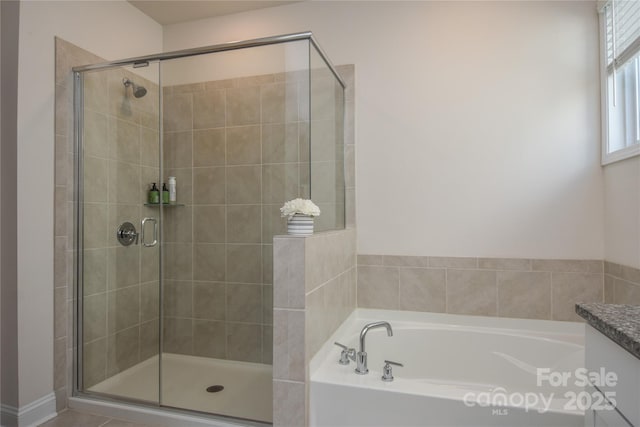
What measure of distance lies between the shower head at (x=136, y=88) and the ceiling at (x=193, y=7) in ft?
2.53

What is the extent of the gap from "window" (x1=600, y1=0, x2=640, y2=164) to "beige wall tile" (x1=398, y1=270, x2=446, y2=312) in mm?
1143

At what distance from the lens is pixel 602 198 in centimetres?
209

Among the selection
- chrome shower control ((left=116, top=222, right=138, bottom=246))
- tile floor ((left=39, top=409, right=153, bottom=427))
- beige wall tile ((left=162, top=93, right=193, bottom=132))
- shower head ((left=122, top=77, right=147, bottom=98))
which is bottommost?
tile floor ((left=39, top=409, right=153, bottom=427))

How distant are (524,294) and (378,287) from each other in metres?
0.87

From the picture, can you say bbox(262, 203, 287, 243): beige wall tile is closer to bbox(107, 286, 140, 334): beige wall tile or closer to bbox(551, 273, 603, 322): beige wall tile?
bbox(107, 286, 140, 334): beige wall tile

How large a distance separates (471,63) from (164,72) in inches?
73.4

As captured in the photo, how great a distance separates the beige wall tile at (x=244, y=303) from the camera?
2230mm

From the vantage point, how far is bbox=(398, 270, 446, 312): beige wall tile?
233 cm

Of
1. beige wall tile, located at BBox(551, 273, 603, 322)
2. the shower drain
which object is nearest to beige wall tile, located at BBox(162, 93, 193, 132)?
the shower drain

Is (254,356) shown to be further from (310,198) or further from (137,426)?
(310,198)

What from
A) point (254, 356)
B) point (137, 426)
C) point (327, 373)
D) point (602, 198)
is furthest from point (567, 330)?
point (137, 426)

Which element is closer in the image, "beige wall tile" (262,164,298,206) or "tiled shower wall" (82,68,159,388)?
"beige wall tile" (262,164,298,206)

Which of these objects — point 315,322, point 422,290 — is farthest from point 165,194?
point 422,290

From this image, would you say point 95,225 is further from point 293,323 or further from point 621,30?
point 621,30
